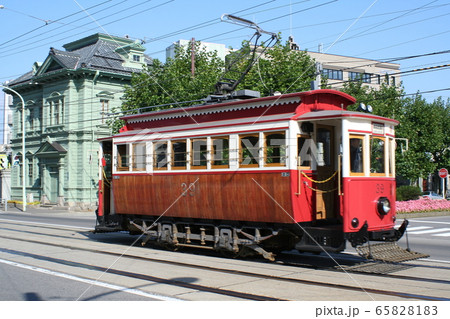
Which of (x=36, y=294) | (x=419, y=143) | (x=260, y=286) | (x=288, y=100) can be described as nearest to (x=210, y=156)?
(x=288, y=100)

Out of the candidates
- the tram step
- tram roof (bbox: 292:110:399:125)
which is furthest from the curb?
tram roof (bbox: 292:110:399:125)

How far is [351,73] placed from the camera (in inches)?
2913

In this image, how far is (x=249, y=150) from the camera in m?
11.5

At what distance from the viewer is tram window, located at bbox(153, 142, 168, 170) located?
44.1ft

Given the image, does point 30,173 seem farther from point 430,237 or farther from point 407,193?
point 430,237

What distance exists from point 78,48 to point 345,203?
38719mm

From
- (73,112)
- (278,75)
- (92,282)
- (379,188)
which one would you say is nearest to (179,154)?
(92,282)

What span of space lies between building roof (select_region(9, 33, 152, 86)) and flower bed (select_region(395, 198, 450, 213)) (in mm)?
21949

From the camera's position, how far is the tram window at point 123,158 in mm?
14711

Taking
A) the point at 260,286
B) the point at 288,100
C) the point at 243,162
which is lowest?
the point at 260,286

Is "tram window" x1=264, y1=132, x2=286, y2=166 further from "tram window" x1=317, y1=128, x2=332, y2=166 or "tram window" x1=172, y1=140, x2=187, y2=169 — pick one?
"tram window" x1=172, y1=140, x2=187, y2=169

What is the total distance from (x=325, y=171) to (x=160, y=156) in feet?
15.2

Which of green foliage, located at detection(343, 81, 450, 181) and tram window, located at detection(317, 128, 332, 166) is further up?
green foliage, located at detection(343, 81, 450, 181)
